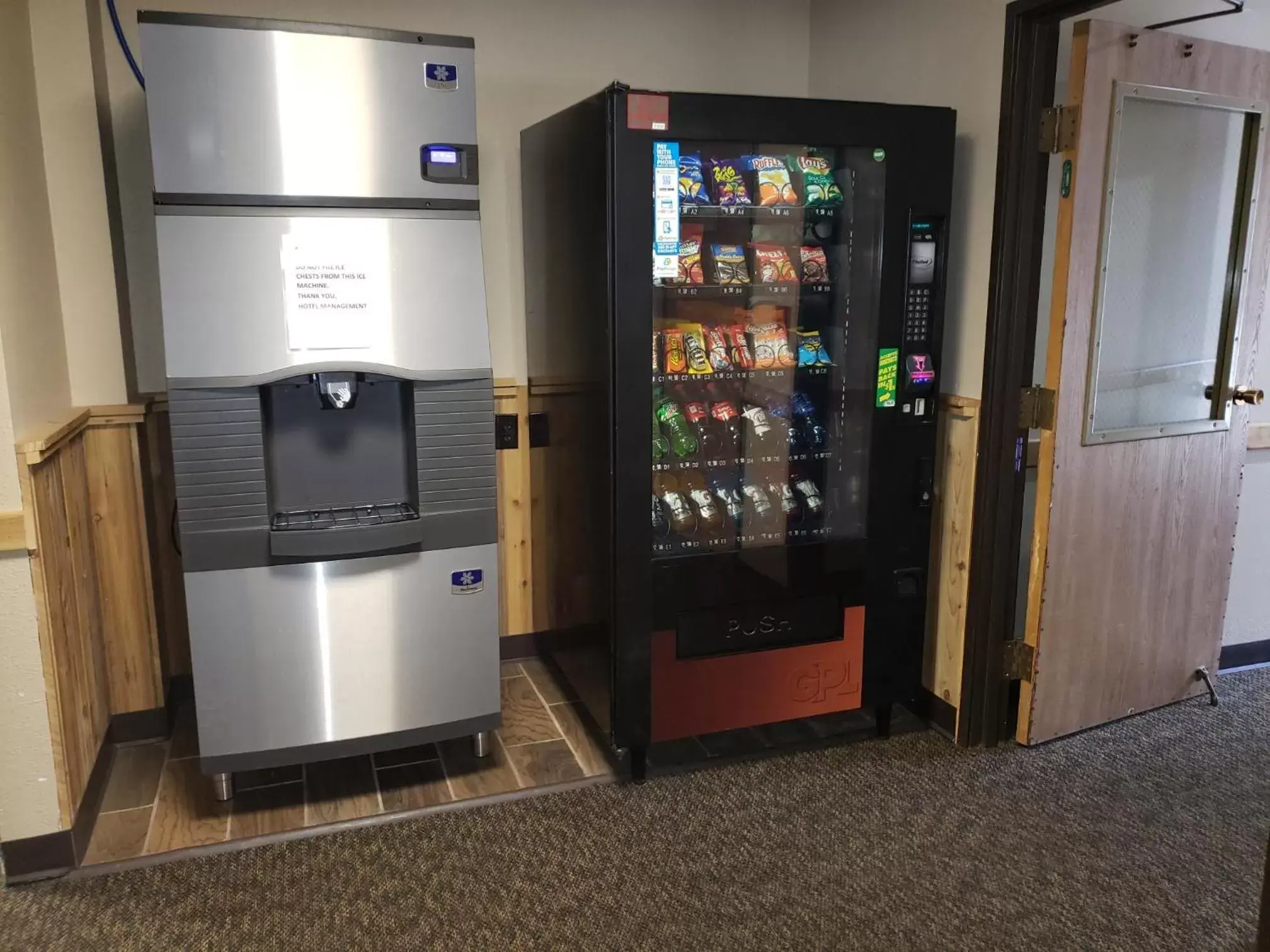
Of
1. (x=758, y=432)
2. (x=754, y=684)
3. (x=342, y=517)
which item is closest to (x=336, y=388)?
(x=342, y=517)

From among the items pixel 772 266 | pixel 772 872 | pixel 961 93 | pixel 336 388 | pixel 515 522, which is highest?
pixel 961 93

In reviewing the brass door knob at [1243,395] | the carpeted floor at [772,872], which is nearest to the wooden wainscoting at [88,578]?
the carpeted floor at [772,872]

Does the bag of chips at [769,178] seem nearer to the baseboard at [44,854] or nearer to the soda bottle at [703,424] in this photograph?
the soda bottle at [703,424]

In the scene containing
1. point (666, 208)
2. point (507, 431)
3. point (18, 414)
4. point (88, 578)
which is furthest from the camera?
point (507, 431)

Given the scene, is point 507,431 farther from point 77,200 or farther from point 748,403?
point 77,200

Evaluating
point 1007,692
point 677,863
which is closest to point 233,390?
point 677,863

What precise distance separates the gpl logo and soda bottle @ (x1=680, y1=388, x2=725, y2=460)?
632 millimetres

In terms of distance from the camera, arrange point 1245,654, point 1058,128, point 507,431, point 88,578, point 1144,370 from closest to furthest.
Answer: point 1058,128 < point 88,578 < point 1144,370 < point 507,431 < point 1245,654

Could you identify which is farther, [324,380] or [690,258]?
[690,258]

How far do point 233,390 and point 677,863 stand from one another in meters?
1.45

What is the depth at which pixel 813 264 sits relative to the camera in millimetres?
2465

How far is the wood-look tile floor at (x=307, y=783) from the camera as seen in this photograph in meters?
2.27

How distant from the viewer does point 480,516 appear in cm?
235

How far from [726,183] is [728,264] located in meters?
0.20
